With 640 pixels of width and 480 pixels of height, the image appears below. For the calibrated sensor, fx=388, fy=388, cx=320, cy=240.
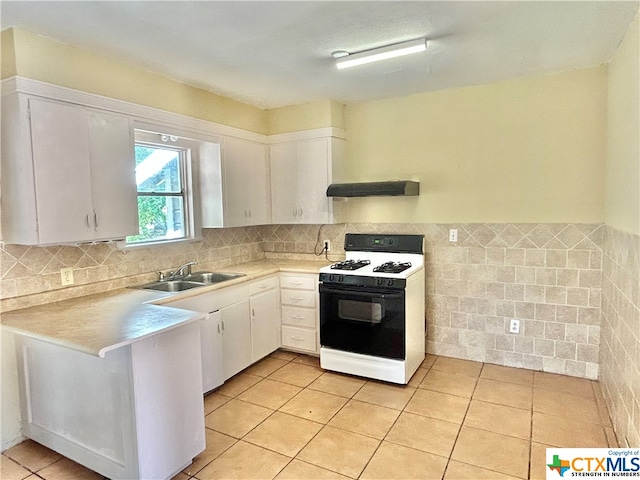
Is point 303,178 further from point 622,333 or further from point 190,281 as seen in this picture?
point 622,333

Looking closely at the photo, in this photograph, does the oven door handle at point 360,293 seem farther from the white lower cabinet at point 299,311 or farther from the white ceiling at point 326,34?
the white ceiling at point 326,34

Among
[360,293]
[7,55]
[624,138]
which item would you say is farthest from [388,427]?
[7,55]

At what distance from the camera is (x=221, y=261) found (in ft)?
12.7

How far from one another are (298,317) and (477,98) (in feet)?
8.25

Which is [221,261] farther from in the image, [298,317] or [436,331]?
[436,331]

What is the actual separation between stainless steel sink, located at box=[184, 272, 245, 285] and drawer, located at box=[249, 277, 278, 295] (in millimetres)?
149

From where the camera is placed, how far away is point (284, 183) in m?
4.01

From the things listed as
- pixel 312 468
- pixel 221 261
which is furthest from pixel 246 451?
pixel 221 261

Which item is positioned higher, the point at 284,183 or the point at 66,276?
the point at 284,183

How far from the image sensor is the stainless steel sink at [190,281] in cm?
309

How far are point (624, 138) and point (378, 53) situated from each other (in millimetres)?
1563

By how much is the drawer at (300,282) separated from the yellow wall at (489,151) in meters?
0.80

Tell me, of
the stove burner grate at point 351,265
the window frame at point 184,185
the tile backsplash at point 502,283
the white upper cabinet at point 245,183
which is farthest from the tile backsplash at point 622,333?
the window frame at point 184,185

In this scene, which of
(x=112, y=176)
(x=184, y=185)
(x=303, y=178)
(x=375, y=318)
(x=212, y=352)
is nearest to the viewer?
(x=112, y=176)
